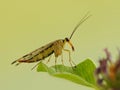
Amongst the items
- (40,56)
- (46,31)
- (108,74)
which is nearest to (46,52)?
(40,56)

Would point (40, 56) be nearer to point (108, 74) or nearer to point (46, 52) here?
point (46, 52)

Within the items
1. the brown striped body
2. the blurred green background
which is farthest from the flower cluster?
the blurred green background

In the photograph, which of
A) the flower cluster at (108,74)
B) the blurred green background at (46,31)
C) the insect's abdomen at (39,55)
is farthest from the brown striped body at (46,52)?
the blurred green background at (46,31)

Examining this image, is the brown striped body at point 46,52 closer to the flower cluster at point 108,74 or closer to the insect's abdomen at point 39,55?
the insect's abdomen at point 39,55

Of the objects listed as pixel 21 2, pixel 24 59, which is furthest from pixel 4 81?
pixel 24 59

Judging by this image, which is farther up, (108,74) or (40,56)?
(40,56)

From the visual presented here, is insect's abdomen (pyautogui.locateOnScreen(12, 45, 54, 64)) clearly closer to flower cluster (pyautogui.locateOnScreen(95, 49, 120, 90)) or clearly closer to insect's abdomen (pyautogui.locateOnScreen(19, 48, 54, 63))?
insect's abdomen (pyautogui.locateOnScreen(19, 48, 54, 63))
